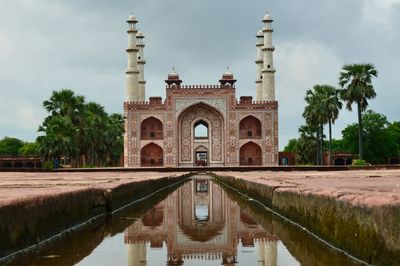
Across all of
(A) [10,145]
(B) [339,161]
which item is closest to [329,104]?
(B) [339,161]

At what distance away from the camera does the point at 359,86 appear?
35.2 m

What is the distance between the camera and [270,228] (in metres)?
4.25

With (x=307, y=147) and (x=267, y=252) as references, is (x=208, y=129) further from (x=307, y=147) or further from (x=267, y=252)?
(x=267, y=252)

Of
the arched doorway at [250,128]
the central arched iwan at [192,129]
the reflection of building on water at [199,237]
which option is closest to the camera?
the reflection of building on water at [199,237]

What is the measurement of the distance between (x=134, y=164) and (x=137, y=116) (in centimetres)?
401

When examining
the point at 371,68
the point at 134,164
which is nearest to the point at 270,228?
the point at 371,68

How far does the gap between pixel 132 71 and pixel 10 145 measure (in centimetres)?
4892

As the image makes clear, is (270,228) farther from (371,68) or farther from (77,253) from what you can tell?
(371,68)

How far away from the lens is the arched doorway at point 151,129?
51469 mm

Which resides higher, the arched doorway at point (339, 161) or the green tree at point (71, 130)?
the green tree at point (71, 130)

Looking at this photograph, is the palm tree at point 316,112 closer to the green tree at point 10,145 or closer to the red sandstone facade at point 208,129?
the red sandstone facade at point 208,129

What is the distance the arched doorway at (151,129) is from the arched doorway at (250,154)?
23.0 feet

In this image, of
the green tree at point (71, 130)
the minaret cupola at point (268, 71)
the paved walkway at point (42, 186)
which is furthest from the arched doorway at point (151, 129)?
the paved walkway at point (42, 186)

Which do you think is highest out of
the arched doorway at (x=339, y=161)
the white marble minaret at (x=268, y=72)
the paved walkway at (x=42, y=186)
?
the white marble minaret at (x=268, y=72)
